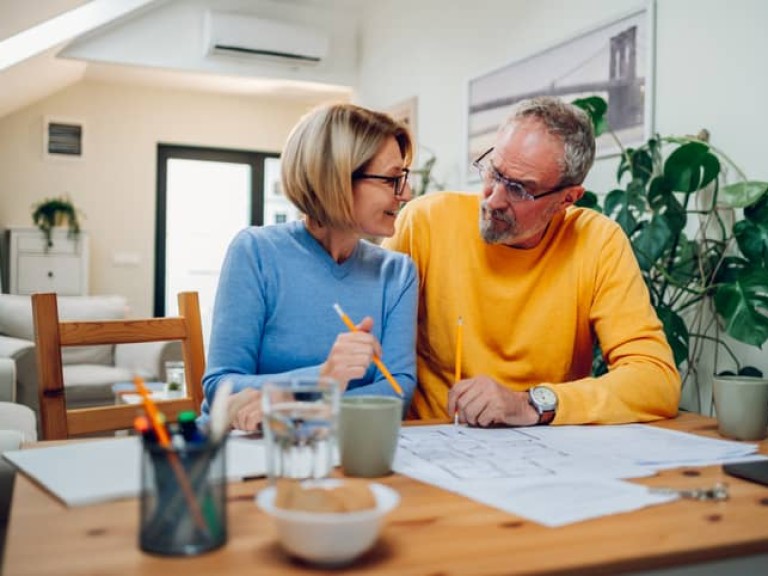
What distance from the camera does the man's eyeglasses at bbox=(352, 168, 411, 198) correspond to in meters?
1.47

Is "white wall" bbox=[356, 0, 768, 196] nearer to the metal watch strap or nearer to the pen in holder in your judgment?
the metal watch strap

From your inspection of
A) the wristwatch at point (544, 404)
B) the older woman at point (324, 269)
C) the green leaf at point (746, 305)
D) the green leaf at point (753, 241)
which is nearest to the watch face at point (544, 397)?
the wristwatch at point (544, 404)

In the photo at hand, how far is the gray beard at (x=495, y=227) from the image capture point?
63.1 inches

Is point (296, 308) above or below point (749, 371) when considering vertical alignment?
above

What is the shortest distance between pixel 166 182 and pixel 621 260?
5719 mm

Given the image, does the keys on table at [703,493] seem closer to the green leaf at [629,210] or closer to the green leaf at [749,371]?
the green leaf at [749,371]

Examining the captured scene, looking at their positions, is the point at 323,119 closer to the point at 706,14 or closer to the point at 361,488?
the point at 361,488

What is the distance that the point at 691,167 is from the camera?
2318mm

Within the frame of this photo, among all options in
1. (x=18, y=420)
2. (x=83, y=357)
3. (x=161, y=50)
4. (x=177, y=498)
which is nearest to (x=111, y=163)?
(x=161, y=50)

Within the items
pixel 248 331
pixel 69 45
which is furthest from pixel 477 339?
pixel 69 45

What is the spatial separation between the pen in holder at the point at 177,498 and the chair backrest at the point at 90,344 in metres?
0.80

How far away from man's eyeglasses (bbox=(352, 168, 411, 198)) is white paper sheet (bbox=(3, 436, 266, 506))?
1.97 feet

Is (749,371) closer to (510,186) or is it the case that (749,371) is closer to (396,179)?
(510,186)

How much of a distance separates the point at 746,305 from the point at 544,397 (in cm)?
117
